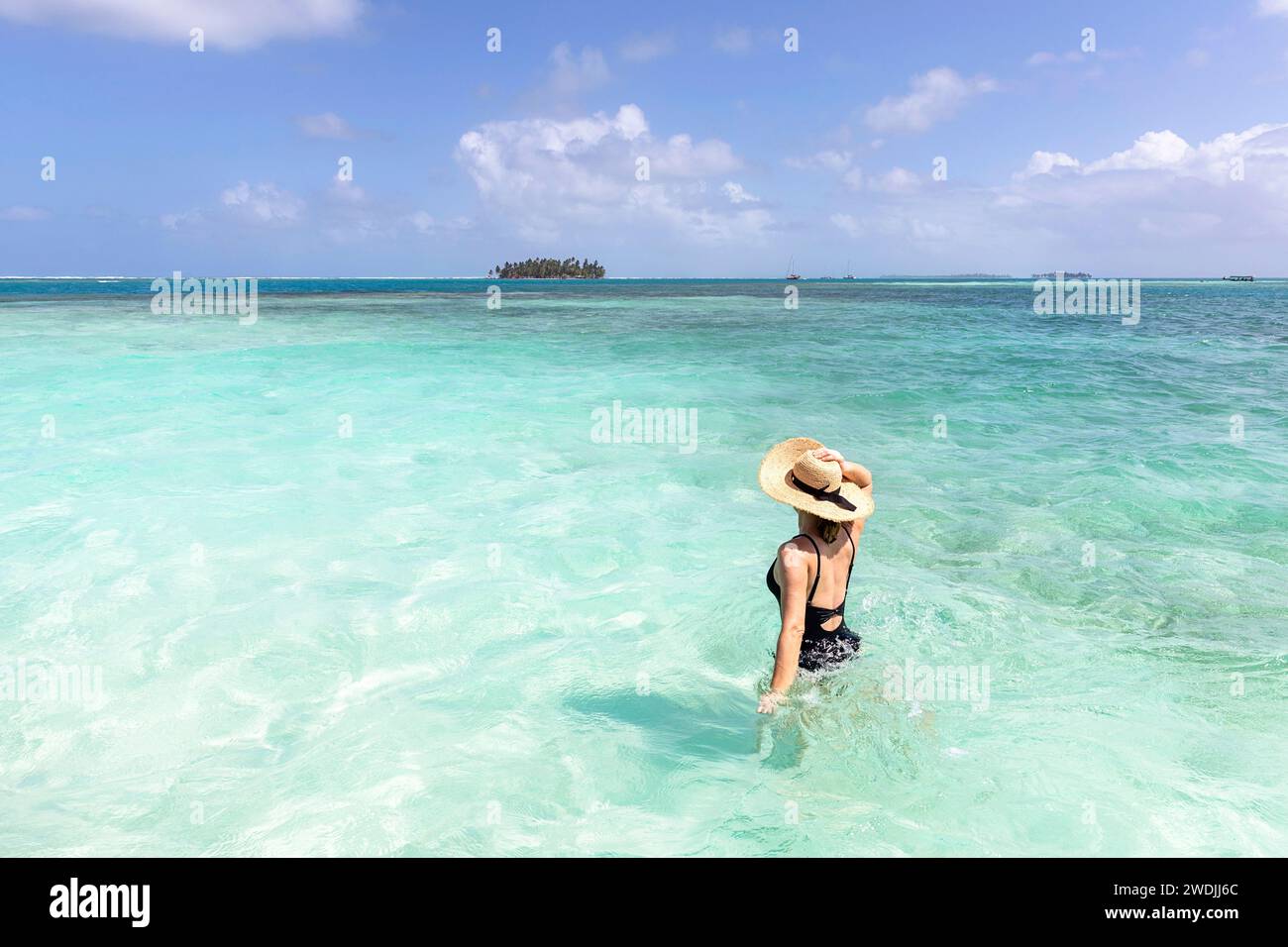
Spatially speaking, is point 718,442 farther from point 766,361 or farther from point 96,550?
point 766,361

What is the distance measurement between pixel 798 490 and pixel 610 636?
2592 millimetres

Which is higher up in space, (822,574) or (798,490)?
(798,490)

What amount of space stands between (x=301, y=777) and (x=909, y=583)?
196 inches

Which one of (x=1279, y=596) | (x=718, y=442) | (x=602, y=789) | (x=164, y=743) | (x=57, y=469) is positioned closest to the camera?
(x=602, y=789)

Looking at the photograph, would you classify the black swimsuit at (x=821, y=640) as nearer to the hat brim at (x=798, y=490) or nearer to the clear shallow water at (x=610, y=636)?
the clear shallow water at (x=610, y=636)

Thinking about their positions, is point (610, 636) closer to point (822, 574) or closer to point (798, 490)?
point (822, 574)

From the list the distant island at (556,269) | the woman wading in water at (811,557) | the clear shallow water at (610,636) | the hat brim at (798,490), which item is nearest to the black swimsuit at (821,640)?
the woman wading in water at (811,557)

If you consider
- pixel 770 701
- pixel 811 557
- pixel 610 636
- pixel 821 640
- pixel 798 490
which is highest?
pixel 798 490

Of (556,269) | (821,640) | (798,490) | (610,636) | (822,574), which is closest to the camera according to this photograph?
(798,490)

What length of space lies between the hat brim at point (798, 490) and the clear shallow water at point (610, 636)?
109cm

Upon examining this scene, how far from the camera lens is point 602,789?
414 cm

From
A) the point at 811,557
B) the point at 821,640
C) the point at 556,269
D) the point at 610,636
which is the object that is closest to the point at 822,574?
the point at 811,557

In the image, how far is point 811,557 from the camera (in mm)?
3930
